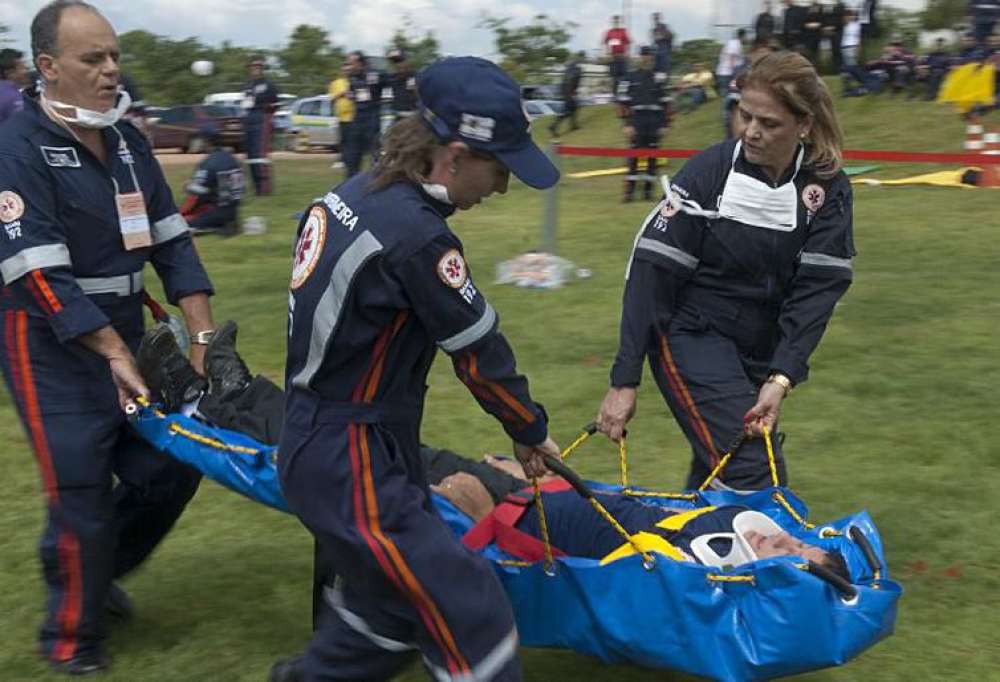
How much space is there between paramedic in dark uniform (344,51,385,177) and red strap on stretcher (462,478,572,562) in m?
12.6

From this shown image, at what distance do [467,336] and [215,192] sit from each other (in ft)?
34.4

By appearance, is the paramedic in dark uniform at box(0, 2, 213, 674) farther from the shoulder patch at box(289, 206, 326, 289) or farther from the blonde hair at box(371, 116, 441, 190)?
the blonde hair at box(371, 116, 441, 190)

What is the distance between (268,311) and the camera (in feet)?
31.0

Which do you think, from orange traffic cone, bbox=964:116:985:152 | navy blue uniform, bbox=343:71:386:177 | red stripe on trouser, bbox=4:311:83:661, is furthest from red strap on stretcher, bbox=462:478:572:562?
orange traffic cone, bbox=964:116:985:152

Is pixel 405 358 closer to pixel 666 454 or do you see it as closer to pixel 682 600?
pixel 682 600

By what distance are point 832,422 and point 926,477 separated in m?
Answer: 0.91

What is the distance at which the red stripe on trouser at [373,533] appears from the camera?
291cm

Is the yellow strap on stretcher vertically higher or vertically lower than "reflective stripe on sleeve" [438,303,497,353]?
lower

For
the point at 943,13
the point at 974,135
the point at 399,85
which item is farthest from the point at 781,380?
the point at 943,13

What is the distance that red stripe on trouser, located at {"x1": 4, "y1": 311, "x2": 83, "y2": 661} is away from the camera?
145 inches

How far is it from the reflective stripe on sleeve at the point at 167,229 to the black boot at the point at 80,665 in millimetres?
1397


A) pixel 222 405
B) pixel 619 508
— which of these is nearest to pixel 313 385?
pixel 222 405

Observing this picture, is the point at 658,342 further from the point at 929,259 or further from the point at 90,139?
the point at 929,259

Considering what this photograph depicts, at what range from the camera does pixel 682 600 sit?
126 inches
